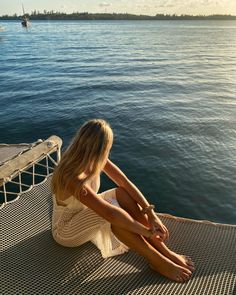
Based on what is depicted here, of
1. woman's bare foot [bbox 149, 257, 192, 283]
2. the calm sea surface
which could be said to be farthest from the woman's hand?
the calm sea surface

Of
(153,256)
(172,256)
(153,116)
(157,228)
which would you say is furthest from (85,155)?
(153,116)

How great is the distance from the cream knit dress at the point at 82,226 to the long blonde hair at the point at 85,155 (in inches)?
6.6

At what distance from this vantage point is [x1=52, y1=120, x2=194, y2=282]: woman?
3707 mm

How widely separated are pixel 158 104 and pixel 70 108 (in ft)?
13.4

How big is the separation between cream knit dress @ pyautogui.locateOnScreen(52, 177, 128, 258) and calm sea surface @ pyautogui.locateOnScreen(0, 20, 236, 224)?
14.2 ft

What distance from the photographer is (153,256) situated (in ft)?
13.0

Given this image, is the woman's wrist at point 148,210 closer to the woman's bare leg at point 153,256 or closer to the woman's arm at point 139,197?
the woman's arm at point 139,197

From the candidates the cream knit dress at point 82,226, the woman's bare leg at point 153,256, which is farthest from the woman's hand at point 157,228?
the cream knit dress at point 82,226

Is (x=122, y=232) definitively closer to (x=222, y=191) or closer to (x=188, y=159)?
(x=222, y=191)

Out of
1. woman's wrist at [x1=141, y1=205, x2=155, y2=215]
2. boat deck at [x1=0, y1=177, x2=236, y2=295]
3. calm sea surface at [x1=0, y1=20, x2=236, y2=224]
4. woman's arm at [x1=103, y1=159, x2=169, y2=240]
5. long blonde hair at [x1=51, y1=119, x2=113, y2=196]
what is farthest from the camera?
calm sea surface at [x1=0, y1=20, x2=236, y2=224]

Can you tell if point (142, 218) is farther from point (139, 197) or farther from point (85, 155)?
point (85, 155)

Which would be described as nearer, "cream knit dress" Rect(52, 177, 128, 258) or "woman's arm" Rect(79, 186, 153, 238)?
"woman's arm" Rect(79, 186, 153, 238)

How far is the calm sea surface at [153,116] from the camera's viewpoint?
30.8 feet

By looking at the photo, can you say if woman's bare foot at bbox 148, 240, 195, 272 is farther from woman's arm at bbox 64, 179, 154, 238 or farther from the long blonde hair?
the long blonde hair
